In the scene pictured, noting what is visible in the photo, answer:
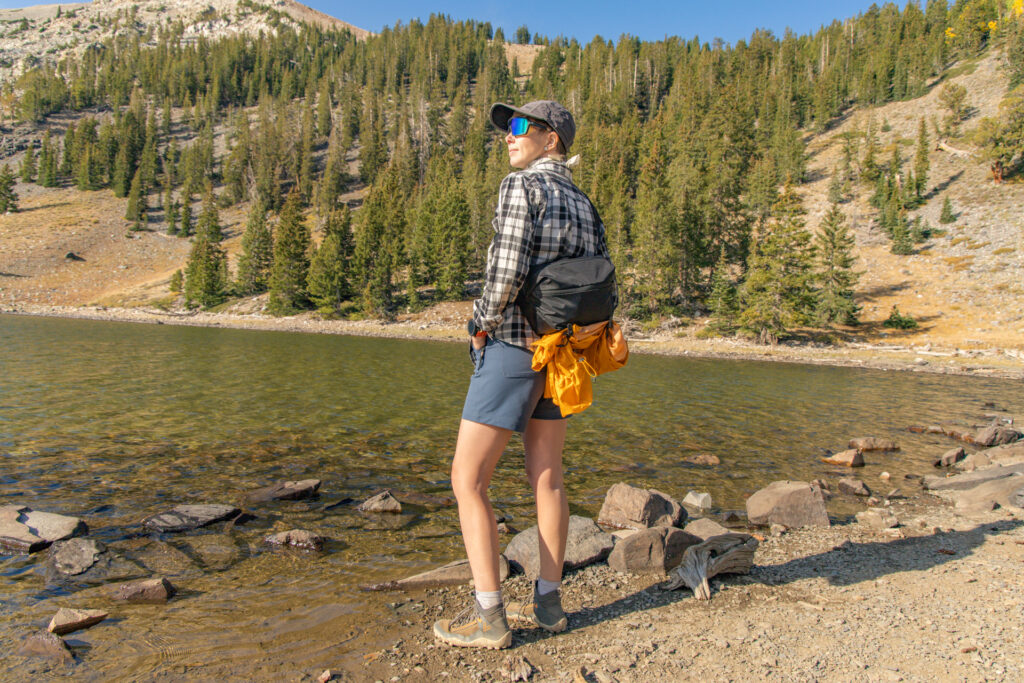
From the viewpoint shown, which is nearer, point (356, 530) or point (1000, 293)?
point (356, 530)

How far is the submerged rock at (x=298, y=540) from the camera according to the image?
214 inches

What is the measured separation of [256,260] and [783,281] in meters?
55.0

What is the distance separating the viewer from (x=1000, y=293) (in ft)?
140

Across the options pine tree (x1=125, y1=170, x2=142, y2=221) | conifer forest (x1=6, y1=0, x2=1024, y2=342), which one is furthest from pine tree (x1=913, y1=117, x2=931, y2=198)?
pine tree (x1=125, y1=170, x2=142, y2=221)

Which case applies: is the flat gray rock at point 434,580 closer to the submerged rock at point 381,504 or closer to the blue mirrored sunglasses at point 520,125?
the submerged rock at point 381,504

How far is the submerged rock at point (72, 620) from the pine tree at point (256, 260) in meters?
66.3

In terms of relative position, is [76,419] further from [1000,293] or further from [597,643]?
[1000,293]

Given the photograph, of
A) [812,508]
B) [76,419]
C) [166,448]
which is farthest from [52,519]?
[812,508]

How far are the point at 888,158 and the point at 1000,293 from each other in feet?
148

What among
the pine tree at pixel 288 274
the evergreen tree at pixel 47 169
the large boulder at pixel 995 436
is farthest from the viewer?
the evergreen tree at pixel 47 169


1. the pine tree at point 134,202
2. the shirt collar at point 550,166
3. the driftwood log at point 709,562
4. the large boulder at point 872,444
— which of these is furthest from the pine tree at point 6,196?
the driftwood log at point 709,562

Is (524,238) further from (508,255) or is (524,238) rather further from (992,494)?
(992,494)

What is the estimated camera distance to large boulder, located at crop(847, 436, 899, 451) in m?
11.0

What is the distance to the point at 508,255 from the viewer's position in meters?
3.05
